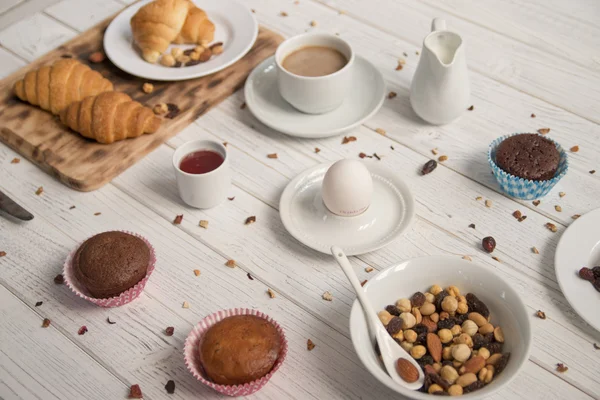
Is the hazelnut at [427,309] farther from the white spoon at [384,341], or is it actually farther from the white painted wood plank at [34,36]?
the white painted wood plank at [34,36]

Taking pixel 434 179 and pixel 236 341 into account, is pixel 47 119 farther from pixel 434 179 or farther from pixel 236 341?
pixel 434 179

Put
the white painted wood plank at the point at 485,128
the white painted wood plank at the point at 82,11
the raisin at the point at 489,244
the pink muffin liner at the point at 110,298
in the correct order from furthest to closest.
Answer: the white painted wood plank at the point at 82,11
the white painted wood plank at the point at 485,128
the raisin at the point at 489,244
the pink muffin liner at the point at 110,298

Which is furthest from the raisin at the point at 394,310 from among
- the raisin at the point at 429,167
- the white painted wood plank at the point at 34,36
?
the white painted wood plank at the point at 34,36

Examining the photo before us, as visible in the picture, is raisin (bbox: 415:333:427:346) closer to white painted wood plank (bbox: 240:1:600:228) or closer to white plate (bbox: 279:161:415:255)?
white plate (bbox: 279:161:415:255)

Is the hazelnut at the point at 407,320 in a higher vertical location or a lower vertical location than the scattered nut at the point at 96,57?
higher

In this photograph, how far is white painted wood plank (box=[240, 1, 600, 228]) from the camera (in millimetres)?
1573

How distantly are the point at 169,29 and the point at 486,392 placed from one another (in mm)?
1300

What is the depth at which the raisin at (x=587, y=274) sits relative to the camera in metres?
1.33

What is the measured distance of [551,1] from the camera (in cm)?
212

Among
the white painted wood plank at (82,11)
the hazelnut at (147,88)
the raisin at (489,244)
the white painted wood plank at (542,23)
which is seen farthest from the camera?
the white painted wood plank at (82,11)

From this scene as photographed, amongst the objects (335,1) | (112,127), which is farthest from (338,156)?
(335,1)

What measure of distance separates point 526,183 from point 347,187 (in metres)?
0.43

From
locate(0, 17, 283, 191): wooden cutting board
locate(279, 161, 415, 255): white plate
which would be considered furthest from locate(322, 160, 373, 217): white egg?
locate(0, 17, 283, 191): wooden cutting board

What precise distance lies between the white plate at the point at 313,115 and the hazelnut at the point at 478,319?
24.7 inches
